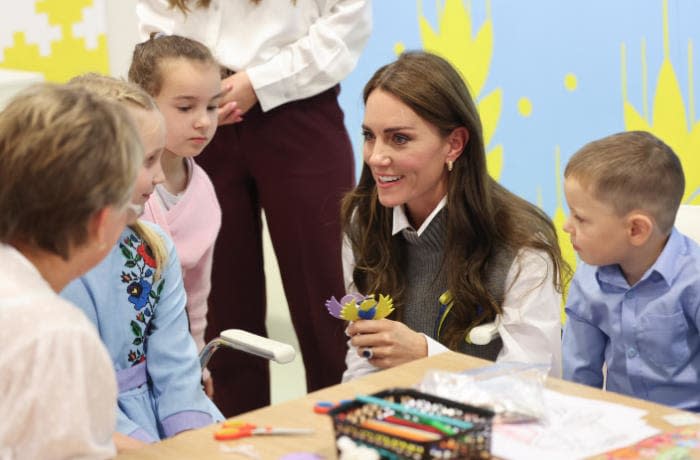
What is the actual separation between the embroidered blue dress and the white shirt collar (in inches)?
21.4

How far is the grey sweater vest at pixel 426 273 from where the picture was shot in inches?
91.7

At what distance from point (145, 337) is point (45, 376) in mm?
764

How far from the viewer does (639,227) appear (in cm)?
201

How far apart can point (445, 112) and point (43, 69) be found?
2670mm

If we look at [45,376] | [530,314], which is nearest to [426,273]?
[530,314]

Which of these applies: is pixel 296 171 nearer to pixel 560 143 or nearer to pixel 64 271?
pixel 560 143

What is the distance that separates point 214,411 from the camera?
207 centimetres

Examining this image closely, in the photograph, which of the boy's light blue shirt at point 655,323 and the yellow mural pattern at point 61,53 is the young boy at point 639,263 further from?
the yellow mural pattern at point 61,53

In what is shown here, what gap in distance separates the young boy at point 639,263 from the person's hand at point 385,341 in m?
0.35

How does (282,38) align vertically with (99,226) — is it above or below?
above

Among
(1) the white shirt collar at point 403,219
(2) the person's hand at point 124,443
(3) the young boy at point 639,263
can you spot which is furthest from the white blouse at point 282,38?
(2) the person's hand at point 124,443

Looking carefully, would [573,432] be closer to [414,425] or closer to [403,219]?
[414,425]

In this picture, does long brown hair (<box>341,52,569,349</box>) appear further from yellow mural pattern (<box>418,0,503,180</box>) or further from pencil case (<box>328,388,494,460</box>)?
yellow mural pattern (<box>418,0,503,180</box>)

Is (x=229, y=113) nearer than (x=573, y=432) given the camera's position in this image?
No
